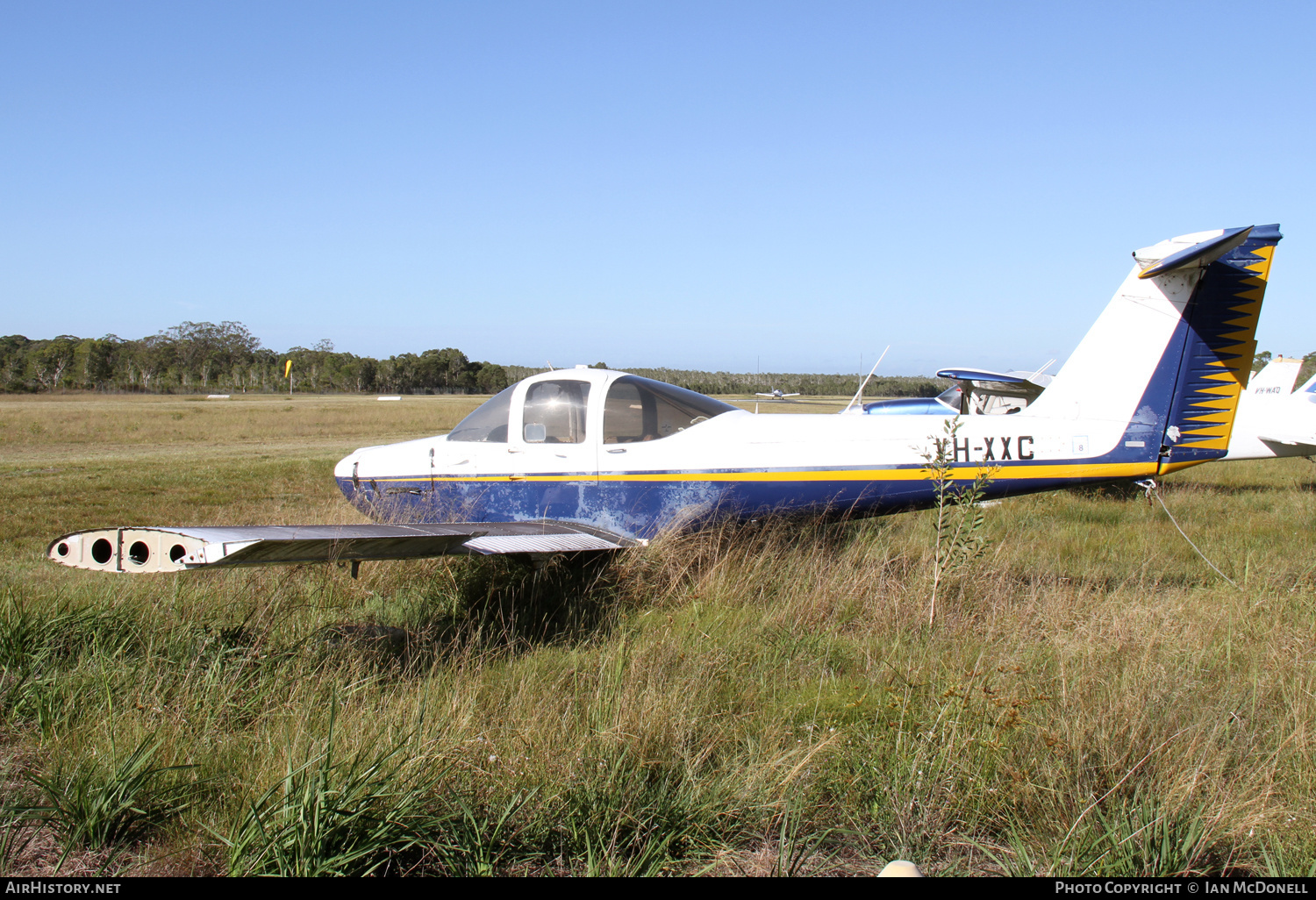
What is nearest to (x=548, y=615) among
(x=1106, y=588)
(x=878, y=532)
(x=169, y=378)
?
(x=878, y=532)

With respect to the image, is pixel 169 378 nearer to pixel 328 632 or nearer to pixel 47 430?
pixel 47 430

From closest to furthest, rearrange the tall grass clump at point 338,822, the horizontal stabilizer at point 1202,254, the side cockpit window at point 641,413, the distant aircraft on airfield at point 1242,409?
the tall grass clump at point 338,822 < the horizontal stabilizer at point 1202,254 < the side cockpit window at point 641,413 < the distant aircraft on airfield at point 1242,409

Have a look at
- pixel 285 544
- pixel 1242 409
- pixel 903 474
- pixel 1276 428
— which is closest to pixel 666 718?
pixel 285 544

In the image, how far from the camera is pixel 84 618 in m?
4.04

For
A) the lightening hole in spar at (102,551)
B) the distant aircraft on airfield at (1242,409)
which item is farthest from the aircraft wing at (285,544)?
the distant aircraft on airfield at (1242,409)

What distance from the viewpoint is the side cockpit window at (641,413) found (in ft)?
18.9

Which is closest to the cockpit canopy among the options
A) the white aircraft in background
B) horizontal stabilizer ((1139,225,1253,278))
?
horizontal stabilizer ((1139,225,1253,278))

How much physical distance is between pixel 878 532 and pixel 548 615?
383cm

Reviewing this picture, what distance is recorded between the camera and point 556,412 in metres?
5.88

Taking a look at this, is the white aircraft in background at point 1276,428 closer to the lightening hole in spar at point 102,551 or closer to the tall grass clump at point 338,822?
the tall grass clump at point 338,822

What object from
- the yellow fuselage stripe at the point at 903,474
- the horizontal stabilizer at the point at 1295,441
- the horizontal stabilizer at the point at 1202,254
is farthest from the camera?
the horizontal stabilizer at the point at 1295,441

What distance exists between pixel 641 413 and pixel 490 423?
131 cm

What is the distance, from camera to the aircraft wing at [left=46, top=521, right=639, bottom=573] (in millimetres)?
3201

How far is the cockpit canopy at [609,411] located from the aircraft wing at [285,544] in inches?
32.2
